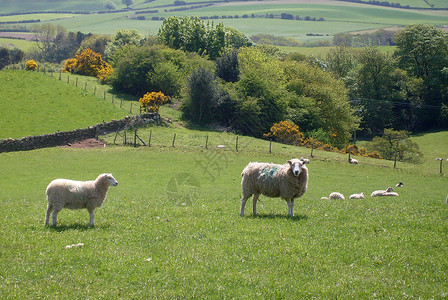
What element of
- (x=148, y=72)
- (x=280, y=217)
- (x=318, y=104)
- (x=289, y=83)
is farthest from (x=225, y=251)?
(x=148, y=72)

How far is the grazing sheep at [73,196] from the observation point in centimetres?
1591

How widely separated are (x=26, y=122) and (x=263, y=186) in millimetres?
41874

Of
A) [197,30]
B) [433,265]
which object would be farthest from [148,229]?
[197,30]

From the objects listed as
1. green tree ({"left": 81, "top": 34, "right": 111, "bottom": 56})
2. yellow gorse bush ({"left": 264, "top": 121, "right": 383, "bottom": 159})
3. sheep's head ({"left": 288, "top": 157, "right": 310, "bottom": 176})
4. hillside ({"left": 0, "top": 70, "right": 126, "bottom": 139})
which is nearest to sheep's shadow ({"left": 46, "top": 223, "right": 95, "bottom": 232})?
sheep's head ({"left": 288, "top": 157, "right": 310, "bottom": 176})

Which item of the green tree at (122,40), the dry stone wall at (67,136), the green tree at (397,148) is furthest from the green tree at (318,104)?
the green tree at (122,40)

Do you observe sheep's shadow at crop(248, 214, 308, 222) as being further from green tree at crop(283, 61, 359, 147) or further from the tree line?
green tree at crop(283, 61, 359, 147)

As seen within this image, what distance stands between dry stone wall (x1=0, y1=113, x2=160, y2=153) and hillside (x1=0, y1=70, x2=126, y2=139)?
2291mm

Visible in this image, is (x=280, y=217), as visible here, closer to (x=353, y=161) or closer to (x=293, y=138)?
(x=353, y=161)

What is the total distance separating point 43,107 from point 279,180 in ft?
159

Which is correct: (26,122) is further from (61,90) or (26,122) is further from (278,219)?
(278,219)

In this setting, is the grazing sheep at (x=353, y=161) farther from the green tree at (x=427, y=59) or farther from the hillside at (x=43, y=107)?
the green tree at (x=427, y=59)

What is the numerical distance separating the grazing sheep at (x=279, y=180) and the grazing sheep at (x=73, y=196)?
16.8 ft

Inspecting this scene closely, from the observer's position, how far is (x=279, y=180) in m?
17.7

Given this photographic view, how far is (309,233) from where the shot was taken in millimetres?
14297
